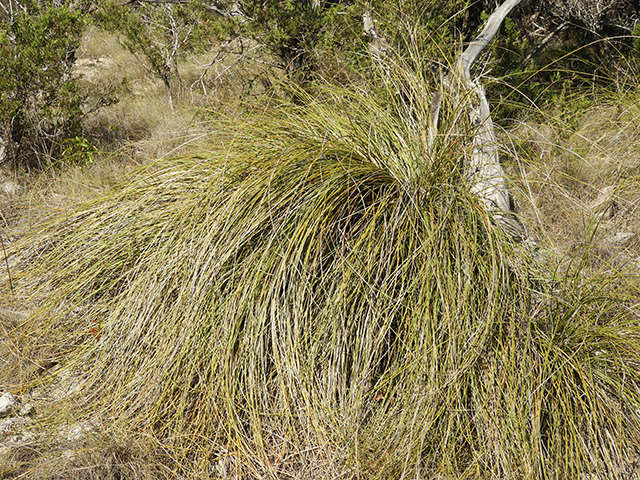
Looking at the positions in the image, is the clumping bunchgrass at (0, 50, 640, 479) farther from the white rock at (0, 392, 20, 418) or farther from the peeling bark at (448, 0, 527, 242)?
the peeling bark at (448, 0, 527, 242)

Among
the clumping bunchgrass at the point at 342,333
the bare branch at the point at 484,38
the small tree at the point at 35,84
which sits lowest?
the clumping bunchgrass at the point at 342,333

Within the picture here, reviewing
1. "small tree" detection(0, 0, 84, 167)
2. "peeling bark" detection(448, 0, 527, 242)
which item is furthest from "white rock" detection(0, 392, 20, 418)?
"peeling bark" detection(448, 0, 527, 242)

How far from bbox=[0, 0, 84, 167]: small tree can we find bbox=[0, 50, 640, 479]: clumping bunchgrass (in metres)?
2.01

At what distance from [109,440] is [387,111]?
207 cm

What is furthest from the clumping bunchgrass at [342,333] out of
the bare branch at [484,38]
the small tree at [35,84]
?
the small tree at [35,84]

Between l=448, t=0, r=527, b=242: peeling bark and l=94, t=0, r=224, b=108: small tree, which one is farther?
l=94, t=0, r=224, b=108: small tree

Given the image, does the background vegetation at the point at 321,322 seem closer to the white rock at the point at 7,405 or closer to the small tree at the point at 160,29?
the white rock at the point at 7,405

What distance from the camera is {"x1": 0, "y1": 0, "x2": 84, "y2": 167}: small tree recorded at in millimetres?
4039

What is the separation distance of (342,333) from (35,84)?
351cm

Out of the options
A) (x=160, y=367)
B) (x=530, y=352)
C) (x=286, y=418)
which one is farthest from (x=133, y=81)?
(x=530, y=352)

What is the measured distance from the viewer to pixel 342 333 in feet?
7.55

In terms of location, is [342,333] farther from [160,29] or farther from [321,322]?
[160,29]

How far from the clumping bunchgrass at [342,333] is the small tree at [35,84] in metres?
2.01

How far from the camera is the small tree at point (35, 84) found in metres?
4.04
